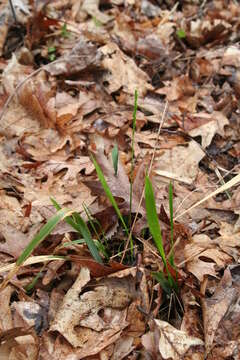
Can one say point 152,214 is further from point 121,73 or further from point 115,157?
point 121,73

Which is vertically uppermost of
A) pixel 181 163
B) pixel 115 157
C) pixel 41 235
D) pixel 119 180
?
pixel 41 235

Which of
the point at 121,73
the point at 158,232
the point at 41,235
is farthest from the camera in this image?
the point at 121,73

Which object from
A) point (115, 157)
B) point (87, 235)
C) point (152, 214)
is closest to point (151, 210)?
point (152, 214)

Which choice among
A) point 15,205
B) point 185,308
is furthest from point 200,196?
point 15,205

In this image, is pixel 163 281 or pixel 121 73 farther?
pixel 121 73

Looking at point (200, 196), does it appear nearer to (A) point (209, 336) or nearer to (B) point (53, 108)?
(A) point (209, 336)

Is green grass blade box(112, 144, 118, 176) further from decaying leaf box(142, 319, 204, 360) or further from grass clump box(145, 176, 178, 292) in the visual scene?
decaying leaf box(142, 319, 204, 360)

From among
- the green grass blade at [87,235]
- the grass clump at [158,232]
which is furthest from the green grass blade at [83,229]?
the grass clump at [158,232]
